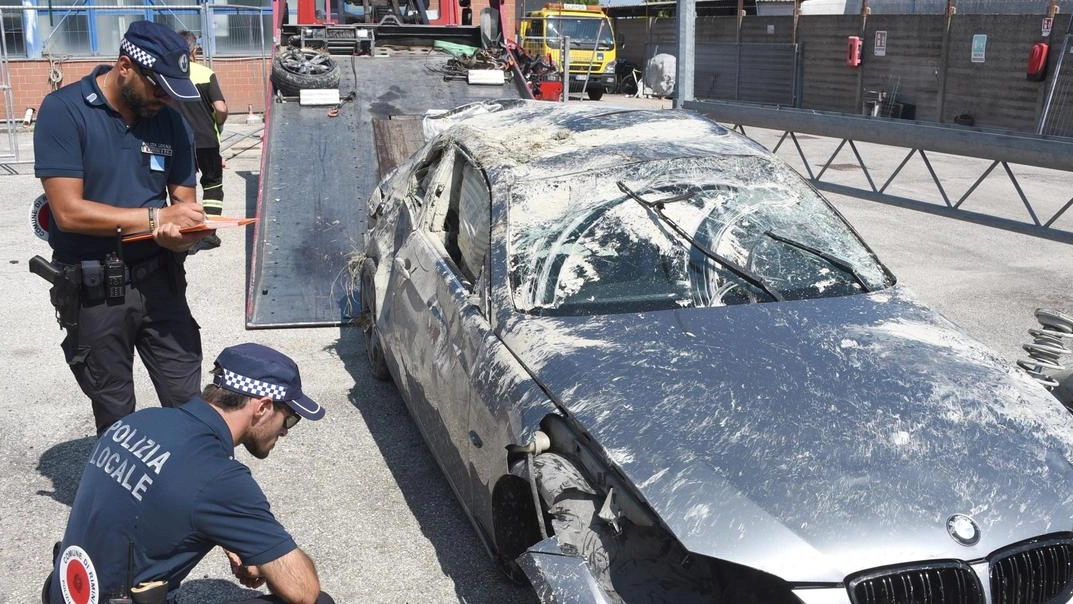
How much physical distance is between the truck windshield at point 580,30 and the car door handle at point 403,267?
23462 mm

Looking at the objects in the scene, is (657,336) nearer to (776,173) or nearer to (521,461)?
(521,461)

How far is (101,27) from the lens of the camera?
19.9 m

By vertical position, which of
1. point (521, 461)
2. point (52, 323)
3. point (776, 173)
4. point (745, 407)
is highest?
point (776, 173)

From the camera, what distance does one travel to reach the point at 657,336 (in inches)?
145

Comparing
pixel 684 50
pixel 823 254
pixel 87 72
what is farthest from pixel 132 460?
pixel 87 72

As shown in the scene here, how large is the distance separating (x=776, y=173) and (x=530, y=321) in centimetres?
155

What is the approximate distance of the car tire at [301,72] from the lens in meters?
10.5

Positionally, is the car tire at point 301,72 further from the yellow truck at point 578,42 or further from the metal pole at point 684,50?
the yellow truck at point 578,42

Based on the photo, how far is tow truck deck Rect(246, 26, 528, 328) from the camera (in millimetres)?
7453

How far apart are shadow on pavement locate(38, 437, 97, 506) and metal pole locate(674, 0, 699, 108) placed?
7.76 m

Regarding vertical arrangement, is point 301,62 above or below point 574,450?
above

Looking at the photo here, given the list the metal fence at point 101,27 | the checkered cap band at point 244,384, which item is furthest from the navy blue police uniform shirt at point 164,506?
the metal fence at point 101,27

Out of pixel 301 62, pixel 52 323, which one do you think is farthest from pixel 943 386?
pixel 301 62

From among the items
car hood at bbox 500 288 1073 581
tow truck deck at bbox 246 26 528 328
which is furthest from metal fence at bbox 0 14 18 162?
car hood at bbox 500 288 1073 581
